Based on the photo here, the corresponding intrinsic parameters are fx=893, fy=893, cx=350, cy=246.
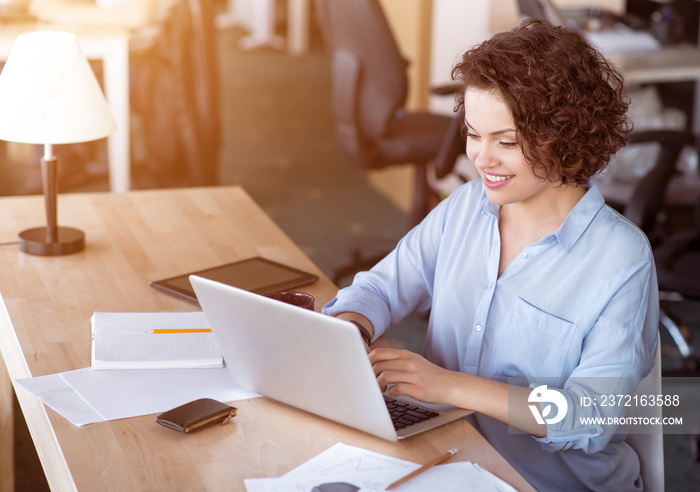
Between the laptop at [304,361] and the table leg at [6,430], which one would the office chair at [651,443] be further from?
the table leg at [6,430]

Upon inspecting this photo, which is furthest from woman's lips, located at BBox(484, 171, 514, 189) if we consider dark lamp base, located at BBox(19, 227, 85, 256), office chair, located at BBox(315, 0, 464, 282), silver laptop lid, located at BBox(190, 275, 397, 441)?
office chair, located at BBox(315, 0, 464, 282)

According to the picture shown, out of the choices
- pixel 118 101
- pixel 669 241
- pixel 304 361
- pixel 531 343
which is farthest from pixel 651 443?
pixel 118 101

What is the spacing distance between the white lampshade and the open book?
0.44 metres

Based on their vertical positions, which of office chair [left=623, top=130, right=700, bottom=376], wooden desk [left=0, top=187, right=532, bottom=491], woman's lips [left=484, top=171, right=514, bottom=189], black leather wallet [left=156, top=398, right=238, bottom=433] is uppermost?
woman's lips [left=484, top=171, right=514, bottom=189]

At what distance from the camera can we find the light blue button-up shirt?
1.32 meters

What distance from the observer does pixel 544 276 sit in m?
1.42

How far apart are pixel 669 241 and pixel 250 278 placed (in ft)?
4.73

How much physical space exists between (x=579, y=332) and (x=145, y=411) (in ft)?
2.16

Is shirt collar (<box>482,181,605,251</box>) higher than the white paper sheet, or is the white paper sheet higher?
shirt collar (<box>482,181,605,251</box>)

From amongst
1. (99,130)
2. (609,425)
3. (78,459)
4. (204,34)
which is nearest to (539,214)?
(609,425)

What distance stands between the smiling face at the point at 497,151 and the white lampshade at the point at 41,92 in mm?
832

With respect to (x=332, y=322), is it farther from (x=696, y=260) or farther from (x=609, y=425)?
(x=696, y=260)

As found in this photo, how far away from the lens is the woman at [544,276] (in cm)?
129

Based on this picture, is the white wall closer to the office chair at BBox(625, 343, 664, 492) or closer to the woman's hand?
the office chair at BBox(625, 343, 664, 492)
